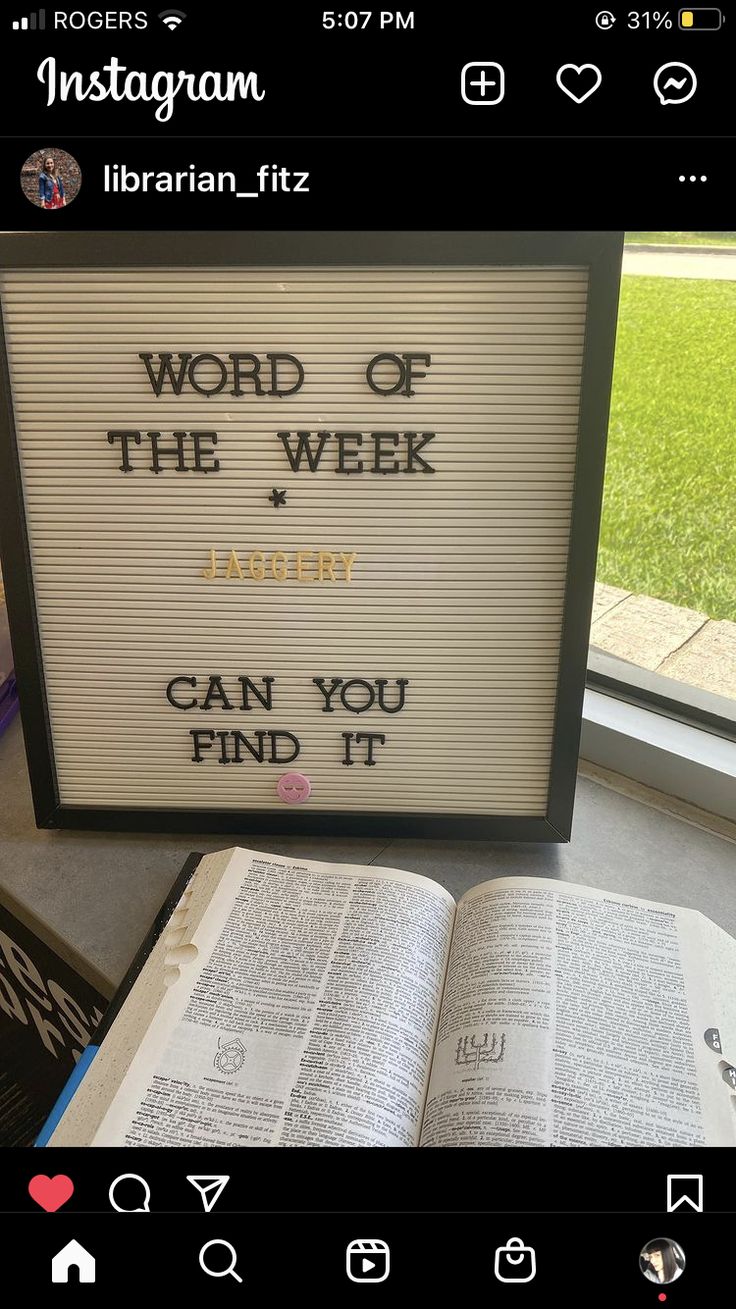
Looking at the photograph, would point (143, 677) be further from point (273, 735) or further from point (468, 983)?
point (468, 983)

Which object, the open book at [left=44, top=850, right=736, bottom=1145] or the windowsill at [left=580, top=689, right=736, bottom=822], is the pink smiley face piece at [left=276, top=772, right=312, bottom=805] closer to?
the open book at [left=44, top=850, right=736, bottom=1145]

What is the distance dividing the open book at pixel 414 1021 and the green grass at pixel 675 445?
1.21 feet
